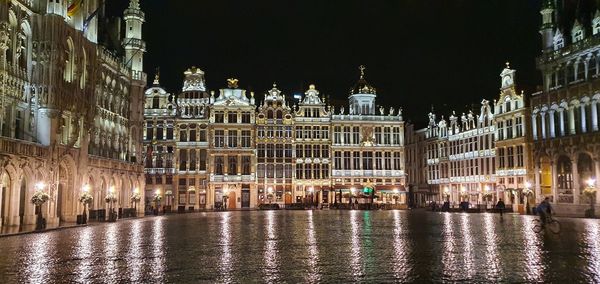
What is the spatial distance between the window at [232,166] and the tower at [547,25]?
4539 centimetres

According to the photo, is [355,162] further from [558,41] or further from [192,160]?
[558,41]

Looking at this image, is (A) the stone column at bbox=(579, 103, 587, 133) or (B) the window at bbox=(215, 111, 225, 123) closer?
(A) the stone column at bbox=(579, 103, 587, 133)

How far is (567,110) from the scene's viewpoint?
188ft

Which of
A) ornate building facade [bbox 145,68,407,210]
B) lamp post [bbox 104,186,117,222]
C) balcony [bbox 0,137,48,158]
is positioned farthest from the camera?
ornate building facade [bbox 145,68,407,210]

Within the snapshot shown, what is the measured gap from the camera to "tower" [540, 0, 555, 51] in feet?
203

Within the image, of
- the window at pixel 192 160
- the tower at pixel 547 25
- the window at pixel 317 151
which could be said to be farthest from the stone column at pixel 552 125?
the window at pixel 192 160

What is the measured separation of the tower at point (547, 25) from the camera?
61.8 m

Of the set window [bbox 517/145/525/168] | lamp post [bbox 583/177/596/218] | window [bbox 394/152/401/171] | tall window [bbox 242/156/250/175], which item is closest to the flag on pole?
tall window [bbox 242/156/250/175]

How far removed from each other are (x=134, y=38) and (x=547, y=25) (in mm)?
45312

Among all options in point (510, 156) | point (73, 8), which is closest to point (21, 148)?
point (73, 8)

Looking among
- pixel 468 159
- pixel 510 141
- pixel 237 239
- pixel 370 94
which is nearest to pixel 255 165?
pixel 370 94

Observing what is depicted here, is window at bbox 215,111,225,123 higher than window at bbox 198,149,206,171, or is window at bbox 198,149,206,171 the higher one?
window at bbox 215,111,225,123

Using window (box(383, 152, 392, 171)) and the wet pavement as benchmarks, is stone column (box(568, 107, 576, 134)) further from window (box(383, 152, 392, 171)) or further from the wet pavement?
window (box(383, 152, 392, 171))

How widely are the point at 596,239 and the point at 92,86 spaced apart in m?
41.3
